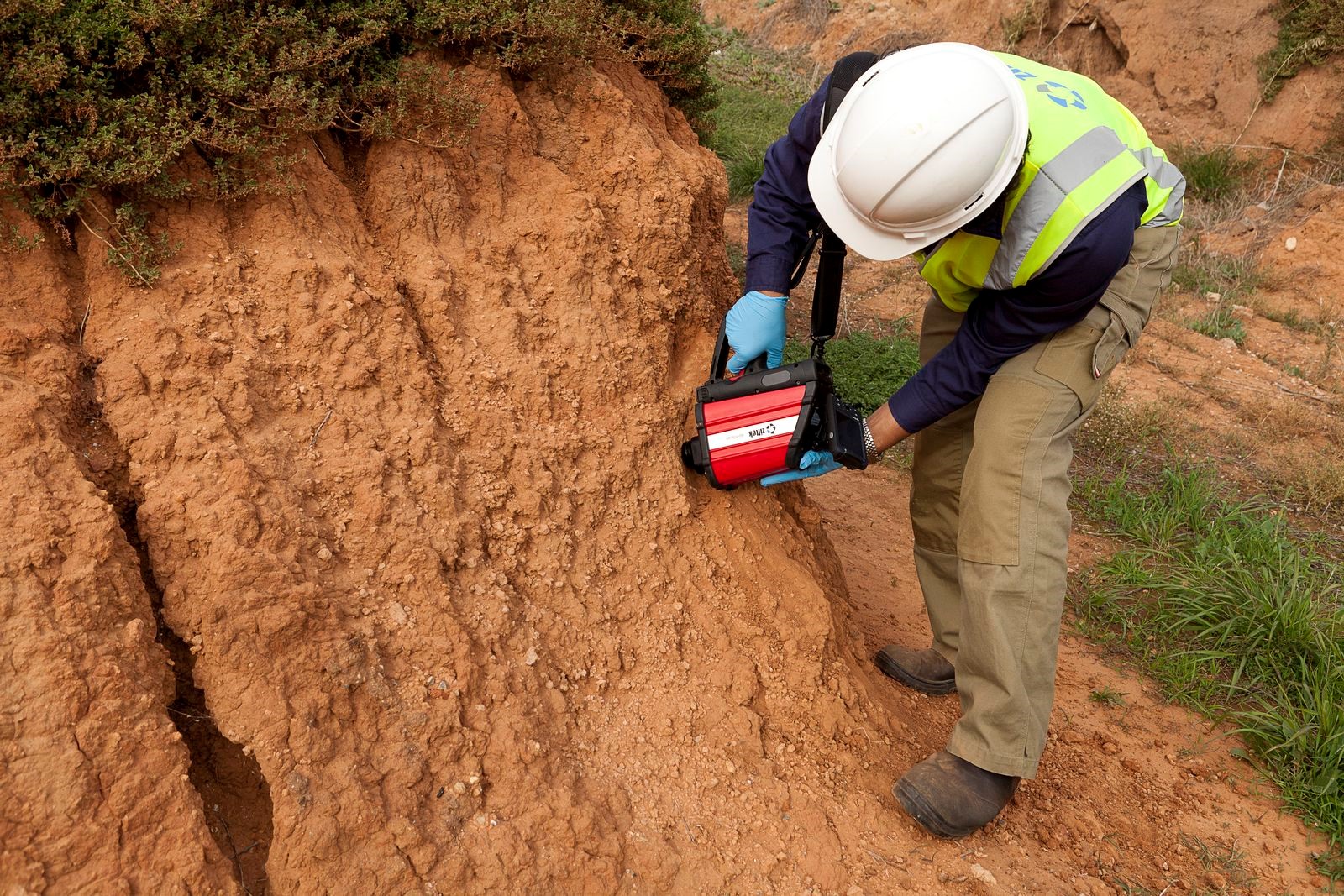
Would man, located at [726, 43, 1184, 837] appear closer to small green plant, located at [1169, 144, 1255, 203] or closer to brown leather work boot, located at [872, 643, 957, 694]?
brown leather work boot, located at [872, 643, 957, 694]

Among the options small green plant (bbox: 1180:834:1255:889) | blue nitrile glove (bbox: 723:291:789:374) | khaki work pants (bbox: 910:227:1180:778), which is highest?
blue nitrile glove (bbox: 723:291:789:374)

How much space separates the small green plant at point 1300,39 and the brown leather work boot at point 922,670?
6993mm

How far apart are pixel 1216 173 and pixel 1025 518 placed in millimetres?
6665

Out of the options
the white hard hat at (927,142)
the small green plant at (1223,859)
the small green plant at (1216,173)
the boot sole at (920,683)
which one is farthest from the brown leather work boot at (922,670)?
the small green plant at (1216,173)

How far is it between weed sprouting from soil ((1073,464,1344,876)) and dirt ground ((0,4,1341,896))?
17 centimetres

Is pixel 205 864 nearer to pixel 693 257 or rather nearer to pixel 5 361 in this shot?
pixel 5 361

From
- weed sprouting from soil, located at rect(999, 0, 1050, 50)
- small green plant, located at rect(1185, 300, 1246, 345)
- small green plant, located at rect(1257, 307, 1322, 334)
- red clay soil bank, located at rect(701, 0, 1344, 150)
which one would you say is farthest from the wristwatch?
weed sprouting from soil, located at rect(999, 0, 1050, 50)

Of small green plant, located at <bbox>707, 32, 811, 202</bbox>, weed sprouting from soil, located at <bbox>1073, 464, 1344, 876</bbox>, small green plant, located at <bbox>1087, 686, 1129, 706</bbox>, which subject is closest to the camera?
weed sprouting from soil, located at <bbox>1073, 464, 1344, 876</bbox>

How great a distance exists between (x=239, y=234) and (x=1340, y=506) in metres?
4.77

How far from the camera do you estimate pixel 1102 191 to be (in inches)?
83.5

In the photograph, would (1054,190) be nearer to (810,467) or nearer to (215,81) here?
(810,467)

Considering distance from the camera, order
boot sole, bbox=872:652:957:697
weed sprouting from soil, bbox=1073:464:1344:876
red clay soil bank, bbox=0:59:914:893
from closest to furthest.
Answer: red clay soil bank, bbox=0:59:914:893 → weed sprouting from soil, bbox=1073:464:1344:876 → boot sole, bbox=872:652:957:697

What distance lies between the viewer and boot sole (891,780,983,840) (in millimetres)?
2242

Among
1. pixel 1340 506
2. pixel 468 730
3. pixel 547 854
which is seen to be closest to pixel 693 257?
pixel 468 730
